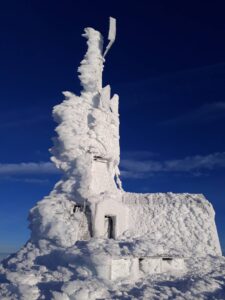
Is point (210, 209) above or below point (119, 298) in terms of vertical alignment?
above

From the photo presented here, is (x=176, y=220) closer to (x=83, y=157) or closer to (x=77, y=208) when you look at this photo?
(x=77, y=208)

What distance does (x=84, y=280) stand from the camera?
13.8 metres

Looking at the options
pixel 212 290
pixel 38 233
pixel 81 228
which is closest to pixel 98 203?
pixel 81 228

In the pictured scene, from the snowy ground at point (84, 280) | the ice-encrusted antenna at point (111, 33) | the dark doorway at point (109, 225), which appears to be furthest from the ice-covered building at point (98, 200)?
the snowy ground at point (84, 280)

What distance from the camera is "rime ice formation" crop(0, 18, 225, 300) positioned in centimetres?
1360

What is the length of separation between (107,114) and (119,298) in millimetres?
12651

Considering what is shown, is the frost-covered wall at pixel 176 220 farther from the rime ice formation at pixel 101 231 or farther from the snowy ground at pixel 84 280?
the snowy ground at pixel 84 280

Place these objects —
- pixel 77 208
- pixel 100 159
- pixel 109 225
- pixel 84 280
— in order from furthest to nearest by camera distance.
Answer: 1. pixel 100 159
2. pixel 109 225
3. pixel 77 208
4. pixel 84 280

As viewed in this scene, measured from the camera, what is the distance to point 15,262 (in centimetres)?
1727

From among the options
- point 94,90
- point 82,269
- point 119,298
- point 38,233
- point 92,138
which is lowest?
point 119,298

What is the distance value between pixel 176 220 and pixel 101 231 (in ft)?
15.4

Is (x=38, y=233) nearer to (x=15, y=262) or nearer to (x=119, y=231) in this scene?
(x=15, y=262)

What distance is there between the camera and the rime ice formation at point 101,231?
535 inches

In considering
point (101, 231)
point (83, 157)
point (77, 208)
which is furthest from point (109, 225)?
point (83, 157)
